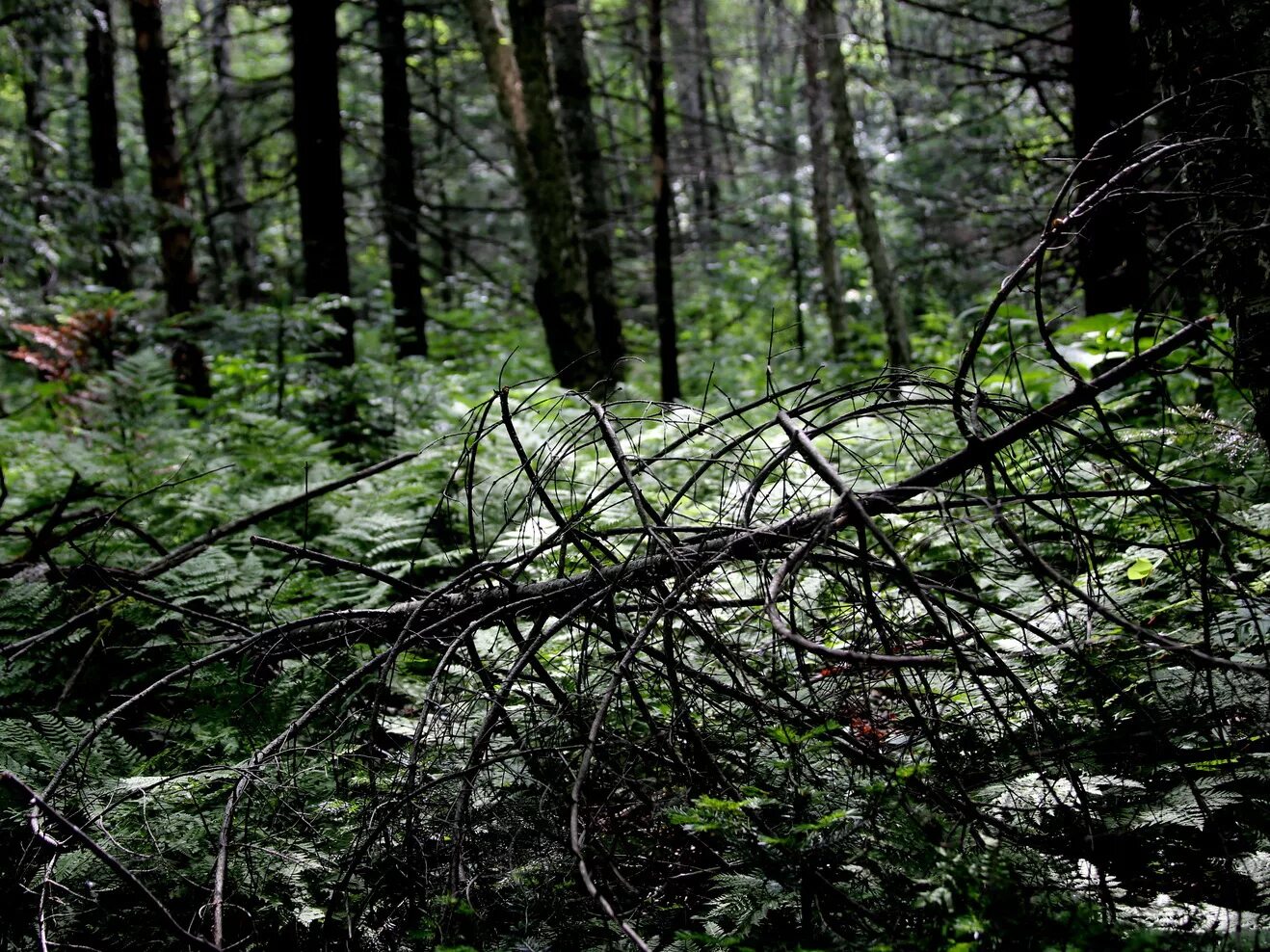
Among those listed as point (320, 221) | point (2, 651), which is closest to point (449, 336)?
point (320, 221)

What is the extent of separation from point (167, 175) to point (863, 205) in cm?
796

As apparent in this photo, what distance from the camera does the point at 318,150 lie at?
31.6 ft

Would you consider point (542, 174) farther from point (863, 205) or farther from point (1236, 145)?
point (1236, 145)

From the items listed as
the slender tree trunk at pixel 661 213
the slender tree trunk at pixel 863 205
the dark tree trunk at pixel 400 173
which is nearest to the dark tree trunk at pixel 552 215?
the slender tree trunk at pixel 661 213

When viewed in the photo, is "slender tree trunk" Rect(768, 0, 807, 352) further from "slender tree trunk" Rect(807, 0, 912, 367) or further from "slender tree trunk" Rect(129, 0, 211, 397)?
"slender tree trunk" Rect(129, 0, 211, 397)

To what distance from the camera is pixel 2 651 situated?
127 inches

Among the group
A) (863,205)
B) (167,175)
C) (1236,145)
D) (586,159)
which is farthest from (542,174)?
(1236,145)

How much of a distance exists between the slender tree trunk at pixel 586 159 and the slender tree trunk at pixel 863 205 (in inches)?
127

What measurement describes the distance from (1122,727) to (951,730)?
23.1 inches

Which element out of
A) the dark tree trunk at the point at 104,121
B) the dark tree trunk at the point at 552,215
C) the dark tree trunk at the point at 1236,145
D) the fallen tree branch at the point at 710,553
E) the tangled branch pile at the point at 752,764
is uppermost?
the dark tree trunk at the point at 104,121

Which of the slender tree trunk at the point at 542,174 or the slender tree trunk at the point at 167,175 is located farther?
the slender tree trunk at the point at 167,175

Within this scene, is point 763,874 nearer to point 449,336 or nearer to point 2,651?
point 2,651

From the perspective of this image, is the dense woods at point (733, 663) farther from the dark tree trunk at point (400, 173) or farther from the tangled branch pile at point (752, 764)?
the dark tree trunk at point (400, 173)

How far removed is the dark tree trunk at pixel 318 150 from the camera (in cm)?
959
